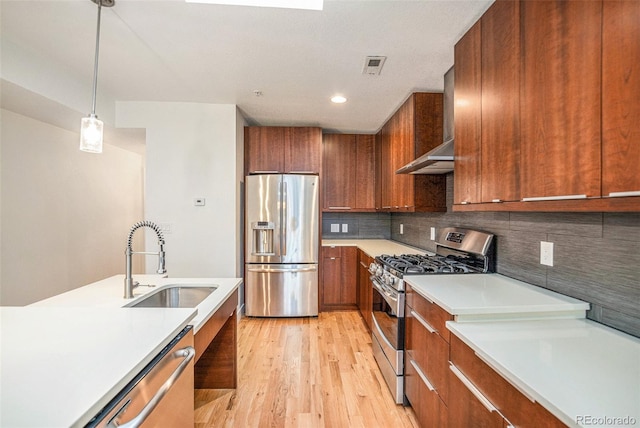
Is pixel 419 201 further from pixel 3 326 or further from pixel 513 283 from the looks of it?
pixel 3 326

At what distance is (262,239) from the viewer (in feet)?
11.6

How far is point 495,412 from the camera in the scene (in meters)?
0.99

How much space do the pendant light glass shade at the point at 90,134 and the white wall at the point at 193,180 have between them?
1571mm

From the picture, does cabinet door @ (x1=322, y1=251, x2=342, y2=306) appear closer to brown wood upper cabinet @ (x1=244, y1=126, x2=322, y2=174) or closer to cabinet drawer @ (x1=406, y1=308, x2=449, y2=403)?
brown wood upper cabinet @ (x1=244, y1=126, x2=322, y2=174)

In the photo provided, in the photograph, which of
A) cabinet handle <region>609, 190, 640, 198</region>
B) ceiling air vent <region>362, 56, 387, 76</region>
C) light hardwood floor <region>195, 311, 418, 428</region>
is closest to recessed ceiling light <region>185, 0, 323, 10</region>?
ceiling air vent <region>362, 56, 387, 76</region>

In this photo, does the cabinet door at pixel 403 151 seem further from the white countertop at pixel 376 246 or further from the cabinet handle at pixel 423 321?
the cabinet handle at pixel 423 321

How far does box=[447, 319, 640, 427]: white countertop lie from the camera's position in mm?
714

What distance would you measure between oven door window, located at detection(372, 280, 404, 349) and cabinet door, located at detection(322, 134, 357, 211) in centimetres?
179

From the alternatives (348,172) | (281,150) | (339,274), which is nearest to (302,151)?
(281,150)

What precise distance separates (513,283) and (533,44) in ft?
4.03

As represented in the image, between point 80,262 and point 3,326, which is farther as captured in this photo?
point 80,262

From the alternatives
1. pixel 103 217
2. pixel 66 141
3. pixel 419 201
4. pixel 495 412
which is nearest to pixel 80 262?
pixel 103 217

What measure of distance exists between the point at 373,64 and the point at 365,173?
1.99m

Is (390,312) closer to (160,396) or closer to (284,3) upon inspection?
(160,396)
